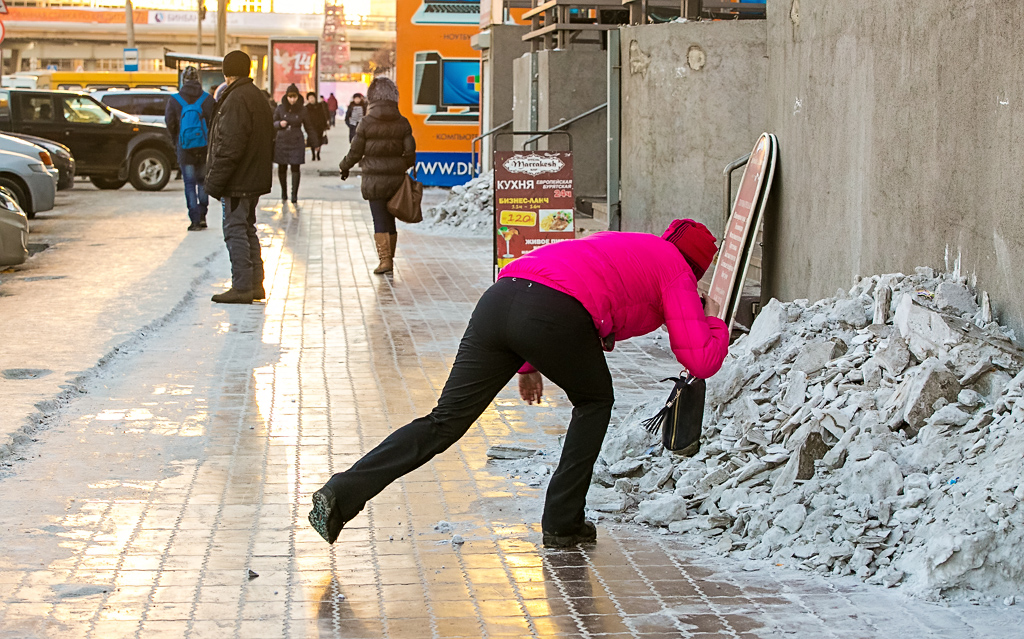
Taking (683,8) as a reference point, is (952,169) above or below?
below

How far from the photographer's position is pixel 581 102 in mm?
15758

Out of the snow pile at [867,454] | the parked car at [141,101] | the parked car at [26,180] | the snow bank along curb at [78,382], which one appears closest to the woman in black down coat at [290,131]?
the parked car at [26,180]

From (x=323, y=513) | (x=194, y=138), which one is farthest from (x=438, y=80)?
(x=323, y=513)

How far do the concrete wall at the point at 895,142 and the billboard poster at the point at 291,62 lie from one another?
3032cm

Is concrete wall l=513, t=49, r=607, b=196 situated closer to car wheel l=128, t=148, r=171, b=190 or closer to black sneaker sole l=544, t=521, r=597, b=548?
black sneaker sole l=544, t=521, r=597, b=548

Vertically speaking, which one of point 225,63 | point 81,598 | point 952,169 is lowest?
point 81,598

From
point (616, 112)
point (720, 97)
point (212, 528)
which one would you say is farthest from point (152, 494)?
point (616, 112)

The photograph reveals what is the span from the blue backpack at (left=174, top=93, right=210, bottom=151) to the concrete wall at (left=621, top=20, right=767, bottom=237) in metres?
6.28

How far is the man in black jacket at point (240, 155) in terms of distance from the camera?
10.3 metres

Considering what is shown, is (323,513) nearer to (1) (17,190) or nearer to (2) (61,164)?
(1) (17,190)

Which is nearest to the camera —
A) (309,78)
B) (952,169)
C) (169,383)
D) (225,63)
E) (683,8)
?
(952,169)

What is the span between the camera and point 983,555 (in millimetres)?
4320

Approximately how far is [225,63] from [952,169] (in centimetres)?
650

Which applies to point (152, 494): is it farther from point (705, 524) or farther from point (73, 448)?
point (705, 524)
